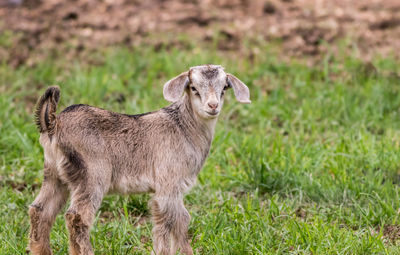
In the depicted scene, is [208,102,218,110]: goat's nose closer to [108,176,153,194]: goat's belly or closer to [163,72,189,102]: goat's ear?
[163,72,189,102]: goat's ear

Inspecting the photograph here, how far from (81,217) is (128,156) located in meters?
0.57

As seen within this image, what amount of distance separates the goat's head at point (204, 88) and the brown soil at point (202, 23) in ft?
12.8

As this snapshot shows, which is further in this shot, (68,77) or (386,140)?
(68,77)

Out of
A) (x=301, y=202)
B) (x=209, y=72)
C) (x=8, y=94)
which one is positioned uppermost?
(x=209, y=72)

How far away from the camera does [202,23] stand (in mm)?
8961

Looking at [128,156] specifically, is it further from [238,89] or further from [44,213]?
[238,89]

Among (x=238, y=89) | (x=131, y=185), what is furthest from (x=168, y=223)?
(x=238, y=89)

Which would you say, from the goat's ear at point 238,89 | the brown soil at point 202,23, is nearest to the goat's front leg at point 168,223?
the goat's ear at point 238,89

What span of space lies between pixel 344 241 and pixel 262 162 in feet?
4.21

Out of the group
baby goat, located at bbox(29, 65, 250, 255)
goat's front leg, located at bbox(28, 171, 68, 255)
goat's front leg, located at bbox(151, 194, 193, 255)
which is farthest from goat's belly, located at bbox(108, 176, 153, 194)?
goat's front leg, located at bbox(28, 171, 68, 255)

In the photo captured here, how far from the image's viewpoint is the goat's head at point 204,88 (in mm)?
4305

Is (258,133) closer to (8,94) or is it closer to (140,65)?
(140,65)

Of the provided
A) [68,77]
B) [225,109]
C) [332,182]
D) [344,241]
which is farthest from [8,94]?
[344,241]

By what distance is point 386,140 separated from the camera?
6.20 metres
